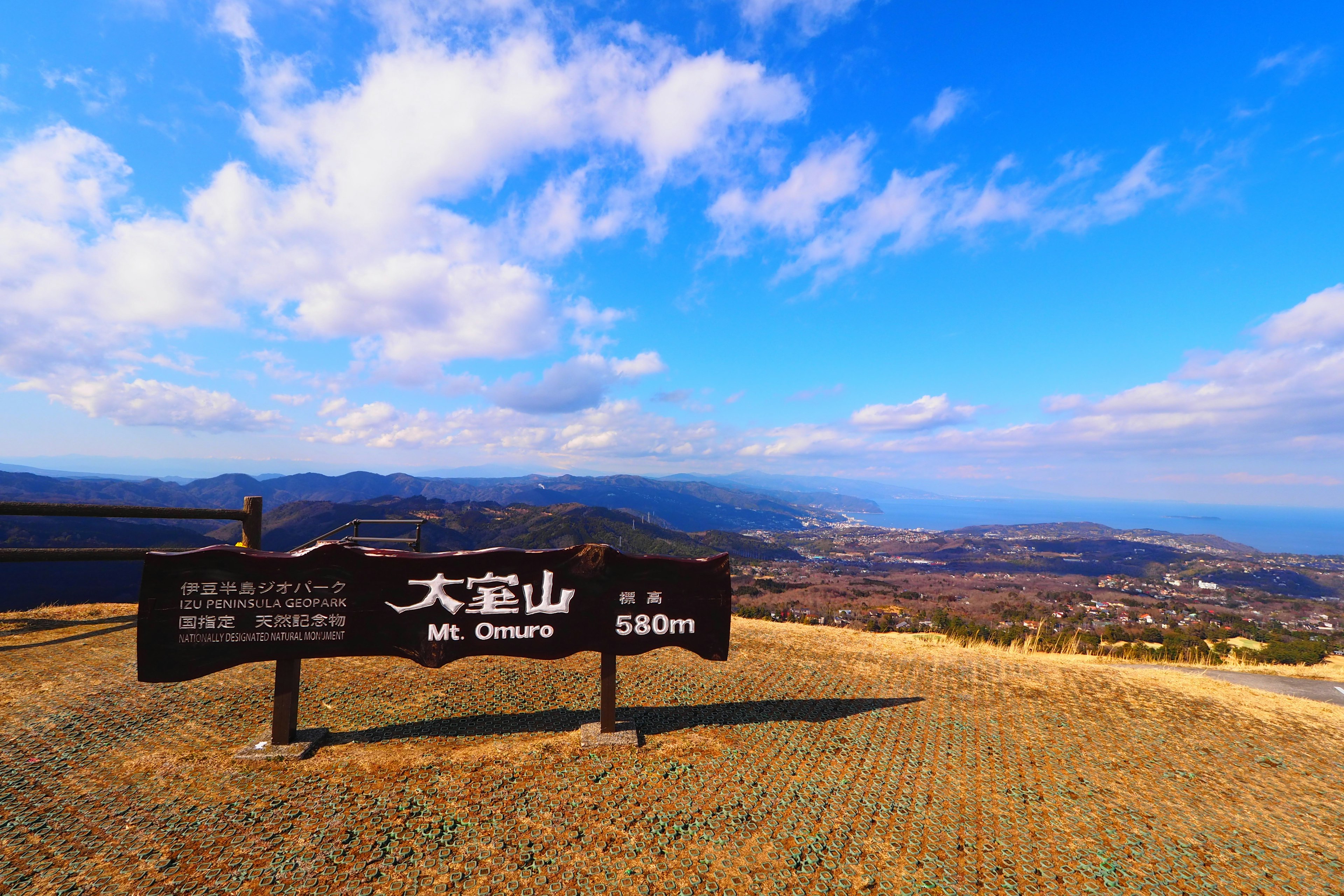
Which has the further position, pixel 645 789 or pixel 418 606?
pixel 418 606

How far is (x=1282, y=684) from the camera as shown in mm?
10711

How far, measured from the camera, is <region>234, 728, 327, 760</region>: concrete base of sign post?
5.34 meters

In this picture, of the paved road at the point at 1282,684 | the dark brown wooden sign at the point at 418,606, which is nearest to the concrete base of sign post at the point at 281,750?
the dark brown wooden sign at the point at 418,606

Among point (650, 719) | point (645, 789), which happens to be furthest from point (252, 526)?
point (645, 789)

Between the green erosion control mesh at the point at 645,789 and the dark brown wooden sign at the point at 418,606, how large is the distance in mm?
1040

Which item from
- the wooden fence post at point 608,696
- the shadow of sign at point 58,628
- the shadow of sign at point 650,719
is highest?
the wooden fence post at point 608,696

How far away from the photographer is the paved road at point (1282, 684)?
9.84 m

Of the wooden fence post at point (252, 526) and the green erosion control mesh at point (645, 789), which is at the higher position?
the wooden fence post at point (252, 526)

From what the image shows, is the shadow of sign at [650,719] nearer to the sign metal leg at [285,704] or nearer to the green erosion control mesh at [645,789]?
the green erosion control mesh at [645,789]

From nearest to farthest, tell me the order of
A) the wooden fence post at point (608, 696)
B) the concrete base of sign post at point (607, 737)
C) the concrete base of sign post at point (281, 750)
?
the concrete base of sign post at point (281, 750) < the concrete base of sign post at point (607, 737) < the wooden fence post at point (608, 696)

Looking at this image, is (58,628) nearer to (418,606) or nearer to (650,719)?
(418,606)

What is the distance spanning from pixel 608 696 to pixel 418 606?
245 centimetres

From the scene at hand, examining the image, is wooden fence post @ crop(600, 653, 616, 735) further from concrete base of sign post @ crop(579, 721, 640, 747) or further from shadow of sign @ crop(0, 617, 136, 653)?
shadow of sign @ crop(0, 617, 136, 653)

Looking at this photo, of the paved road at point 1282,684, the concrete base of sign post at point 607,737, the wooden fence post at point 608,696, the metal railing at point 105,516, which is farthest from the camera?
the paved road at point 1282,684
